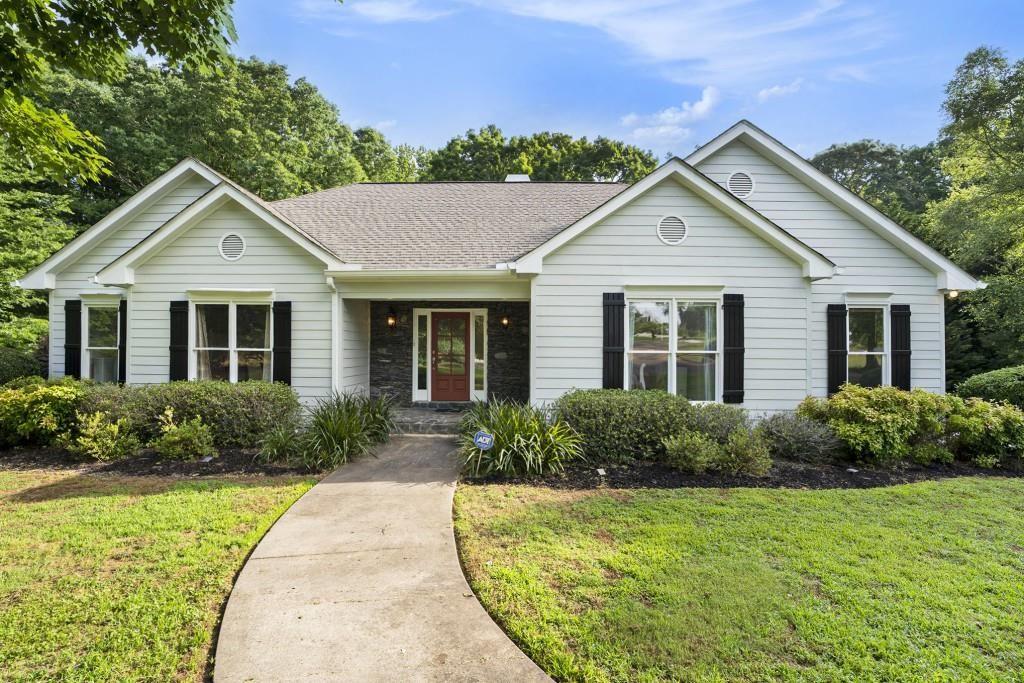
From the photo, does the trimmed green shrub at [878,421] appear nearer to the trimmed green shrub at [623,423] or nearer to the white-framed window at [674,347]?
the white-framed window at [674,347]

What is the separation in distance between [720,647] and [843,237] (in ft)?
29.2

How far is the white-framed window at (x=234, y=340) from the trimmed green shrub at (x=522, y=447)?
457 centimetres

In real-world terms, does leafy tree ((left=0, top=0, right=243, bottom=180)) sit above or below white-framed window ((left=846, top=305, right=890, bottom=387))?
above

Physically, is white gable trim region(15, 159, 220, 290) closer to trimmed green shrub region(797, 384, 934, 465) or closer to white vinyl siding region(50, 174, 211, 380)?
white vinyl siding region(50, 174, 211, 380)

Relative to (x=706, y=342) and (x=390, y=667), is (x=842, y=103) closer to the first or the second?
(x=706, y=342)

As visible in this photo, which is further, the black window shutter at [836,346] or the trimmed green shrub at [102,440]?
the black window shutter at [836,346]

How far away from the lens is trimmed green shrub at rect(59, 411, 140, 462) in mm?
7058

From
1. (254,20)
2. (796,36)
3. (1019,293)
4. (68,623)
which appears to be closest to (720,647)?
(68,623)

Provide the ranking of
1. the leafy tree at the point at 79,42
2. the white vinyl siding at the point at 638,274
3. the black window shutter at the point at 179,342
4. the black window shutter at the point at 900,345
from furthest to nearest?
the black window shutter at the point at 900,345 < the black window shutter at the point at 179,342 < the white vinyl siding at the point at 638,274 < the leafy tree at the point at 79,42

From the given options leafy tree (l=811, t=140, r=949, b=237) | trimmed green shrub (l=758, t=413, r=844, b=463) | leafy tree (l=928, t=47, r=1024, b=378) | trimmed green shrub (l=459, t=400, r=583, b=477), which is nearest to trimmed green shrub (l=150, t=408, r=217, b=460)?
trimmed green shrub (l=459, t=400, r=583, b=477)

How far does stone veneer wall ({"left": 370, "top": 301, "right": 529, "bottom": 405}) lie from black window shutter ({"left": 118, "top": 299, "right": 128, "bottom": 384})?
4482 millimetres

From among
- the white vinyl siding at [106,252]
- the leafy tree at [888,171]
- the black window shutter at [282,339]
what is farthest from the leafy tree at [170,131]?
the leafy tree at [888,171]

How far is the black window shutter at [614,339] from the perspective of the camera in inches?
309

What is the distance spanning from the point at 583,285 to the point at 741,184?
408 centimetres
